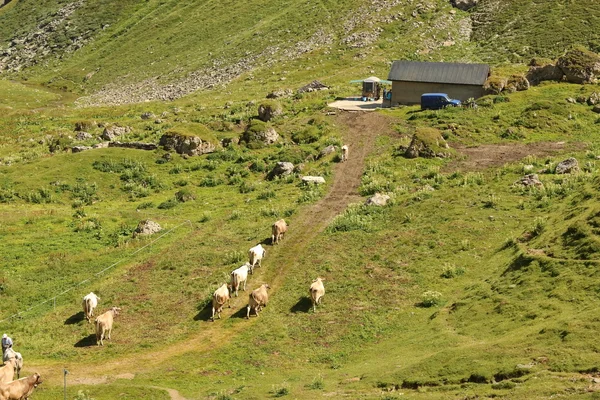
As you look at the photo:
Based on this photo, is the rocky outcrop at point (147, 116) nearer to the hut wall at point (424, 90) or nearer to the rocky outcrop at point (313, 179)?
the hut wall at point (424, 90)

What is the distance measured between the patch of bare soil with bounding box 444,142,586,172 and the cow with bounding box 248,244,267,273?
23.0m

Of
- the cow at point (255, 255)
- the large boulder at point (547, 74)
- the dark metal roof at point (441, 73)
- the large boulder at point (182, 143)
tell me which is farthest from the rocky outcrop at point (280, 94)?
the cow at point (255, 255)

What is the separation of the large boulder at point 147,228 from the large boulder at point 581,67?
2098 inches

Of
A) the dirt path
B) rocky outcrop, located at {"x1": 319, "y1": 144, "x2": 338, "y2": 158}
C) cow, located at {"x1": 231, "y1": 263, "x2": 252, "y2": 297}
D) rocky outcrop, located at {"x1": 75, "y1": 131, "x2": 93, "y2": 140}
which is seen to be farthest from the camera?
rocky outcrop, located at {"x1": 75, "y1": 131, "x2": 93, "y2": 140}

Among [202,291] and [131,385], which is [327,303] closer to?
[202,291]

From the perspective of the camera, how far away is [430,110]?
77.9 m

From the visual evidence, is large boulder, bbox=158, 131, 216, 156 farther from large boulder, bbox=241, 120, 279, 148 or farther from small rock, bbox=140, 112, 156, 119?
small rock, bbox=140, 112, 156, 119

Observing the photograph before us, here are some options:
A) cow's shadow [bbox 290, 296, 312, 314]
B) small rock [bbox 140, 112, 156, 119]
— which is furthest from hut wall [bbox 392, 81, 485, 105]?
cow's shadow [bbox 290, 296, 312, 314]

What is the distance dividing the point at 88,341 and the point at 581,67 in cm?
6641

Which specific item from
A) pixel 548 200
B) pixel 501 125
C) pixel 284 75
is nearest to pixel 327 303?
pixel 548 200

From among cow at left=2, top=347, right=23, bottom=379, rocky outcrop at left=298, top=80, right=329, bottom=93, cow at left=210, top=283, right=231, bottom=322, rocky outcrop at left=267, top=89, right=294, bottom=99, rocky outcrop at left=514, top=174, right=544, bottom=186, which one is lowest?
rocky outcrop at left=298, top=80, right=329, bottom=93

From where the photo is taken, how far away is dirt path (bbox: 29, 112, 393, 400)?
32125 mm

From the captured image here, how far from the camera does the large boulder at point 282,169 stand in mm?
64312

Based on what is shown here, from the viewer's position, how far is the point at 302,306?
3803cm
